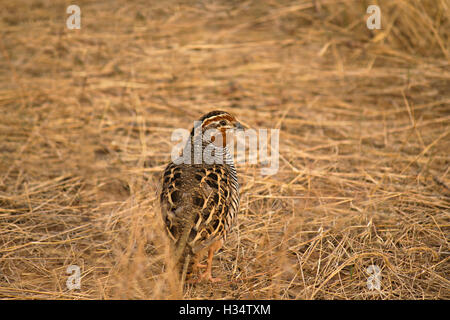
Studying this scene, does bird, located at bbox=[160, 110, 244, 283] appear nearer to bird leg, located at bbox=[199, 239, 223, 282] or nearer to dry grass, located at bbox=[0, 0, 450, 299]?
bird leg, located at bbox=[199, 239, 223, 282]

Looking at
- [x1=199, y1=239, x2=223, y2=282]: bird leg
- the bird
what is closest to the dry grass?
[x1=199, y1=239, x2=223, y2=282]: bird leg

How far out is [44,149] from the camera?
6.69 meters

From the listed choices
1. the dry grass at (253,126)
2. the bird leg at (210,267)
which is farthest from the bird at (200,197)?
the dry grass at (253,126)

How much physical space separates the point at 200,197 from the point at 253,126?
123 inches

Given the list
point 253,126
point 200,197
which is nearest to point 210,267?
point 200,197

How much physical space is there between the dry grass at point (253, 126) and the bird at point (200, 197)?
0.21m

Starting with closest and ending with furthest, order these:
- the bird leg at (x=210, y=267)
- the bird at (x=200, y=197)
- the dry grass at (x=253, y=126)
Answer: the bird at (x=200, y=197)
the bird leg at (x=210, y=267)
the dry grass at (x=253, y=126)

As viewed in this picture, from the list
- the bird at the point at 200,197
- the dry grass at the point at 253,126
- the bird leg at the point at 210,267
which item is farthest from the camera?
the dry grass at the point at 253,126

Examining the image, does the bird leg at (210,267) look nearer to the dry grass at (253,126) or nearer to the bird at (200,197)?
the bird at (200,197)

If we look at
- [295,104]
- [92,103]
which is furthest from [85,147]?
[295,104]

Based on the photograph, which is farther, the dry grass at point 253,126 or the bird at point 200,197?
the dry grass at point 253,126

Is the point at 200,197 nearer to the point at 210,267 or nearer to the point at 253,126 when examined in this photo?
the point at 210,267

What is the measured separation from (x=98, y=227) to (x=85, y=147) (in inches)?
39.2

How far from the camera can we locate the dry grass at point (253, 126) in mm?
4746
